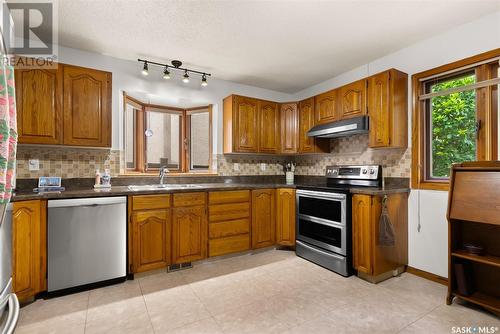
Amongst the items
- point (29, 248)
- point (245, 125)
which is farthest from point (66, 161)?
point (245, 125)

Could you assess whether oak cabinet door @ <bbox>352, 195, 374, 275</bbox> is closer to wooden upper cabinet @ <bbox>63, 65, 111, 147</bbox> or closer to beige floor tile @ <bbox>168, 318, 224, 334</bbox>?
beige floor tile @ <bbox>168, 318, 224, 334</bbox>

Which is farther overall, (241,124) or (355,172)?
(241,124)

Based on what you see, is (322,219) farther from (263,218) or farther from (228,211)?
(228,211)

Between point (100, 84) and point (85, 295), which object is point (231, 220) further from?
point (100, 84)

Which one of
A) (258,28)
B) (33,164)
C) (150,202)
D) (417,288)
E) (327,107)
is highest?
(258,28)

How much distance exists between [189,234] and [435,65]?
3.09m

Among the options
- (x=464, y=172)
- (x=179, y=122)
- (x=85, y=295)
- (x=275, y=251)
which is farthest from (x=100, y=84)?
(x=464, y=172)

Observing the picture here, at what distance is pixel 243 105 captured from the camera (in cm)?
349

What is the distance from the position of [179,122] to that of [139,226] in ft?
5.63

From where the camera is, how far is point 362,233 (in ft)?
8.05

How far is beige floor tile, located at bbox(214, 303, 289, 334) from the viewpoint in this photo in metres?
1.68

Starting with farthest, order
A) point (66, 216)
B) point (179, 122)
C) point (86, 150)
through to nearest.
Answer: point (179, 122), point (86, 150), point (66, 216)

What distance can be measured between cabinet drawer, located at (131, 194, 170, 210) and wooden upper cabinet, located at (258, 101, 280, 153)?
5.21 feet

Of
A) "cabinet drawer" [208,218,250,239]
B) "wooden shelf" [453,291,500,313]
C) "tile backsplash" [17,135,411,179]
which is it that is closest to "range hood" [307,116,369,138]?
"tile backsplash" [17,135,411,179]
